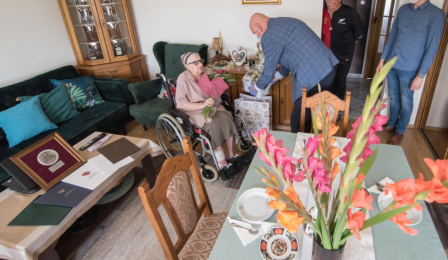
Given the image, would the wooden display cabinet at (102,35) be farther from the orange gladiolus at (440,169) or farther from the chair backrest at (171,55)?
the orange gladiolus at (440,169)

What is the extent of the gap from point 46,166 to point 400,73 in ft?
9.72

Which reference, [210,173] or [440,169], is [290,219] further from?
[210,173]

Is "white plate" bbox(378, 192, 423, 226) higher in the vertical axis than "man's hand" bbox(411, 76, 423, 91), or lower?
lower

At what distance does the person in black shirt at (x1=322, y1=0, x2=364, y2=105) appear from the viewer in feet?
9.00

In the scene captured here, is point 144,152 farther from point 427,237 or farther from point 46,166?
point 427,237

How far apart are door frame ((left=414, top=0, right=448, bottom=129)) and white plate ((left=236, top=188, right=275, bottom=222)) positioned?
2.36m

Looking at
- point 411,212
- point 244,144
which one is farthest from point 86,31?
point 411,212

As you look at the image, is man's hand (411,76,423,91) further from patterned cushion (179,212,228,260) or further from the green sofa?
the green sofa

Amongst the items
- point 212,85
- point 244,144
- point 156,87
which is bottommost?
point 244,144

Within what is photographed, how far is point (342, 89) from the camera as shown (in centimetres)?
311

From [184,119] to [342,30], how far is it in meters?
1.85

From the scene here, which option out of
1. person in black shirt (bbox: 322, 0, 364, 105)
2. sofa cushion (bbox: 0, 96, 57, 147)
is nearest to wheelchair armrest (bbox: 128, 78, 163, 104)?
sofa cushion (bbox: 0, 96, 57, 147)

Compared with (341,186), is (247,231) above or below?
below

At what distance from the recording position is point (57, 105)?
285cm
